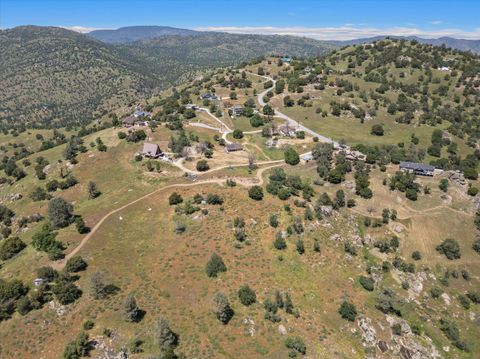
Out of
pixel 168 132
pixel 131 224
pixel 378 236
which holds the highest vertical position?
pixel 168 132

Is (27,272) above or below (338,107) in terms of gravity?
below

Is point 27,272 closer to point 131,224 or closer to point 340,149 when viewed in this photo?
point 131,224

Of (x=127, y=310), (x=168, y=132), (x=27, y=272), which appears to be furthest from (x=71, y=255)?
(x=168, y=132)

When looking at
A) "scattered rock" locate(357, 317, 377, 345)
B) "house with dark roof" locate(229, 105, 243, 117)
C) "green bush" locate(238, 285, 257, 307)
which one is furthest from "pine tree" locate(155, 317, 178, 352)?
"house with dark roof" locate(229, 105, 243, 117)

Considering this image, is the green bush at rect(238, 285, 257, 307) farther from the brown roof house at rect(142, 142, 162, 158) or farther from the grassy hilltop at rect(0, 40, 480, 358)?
the brown roof house at rect(142, 142, 162, 158)

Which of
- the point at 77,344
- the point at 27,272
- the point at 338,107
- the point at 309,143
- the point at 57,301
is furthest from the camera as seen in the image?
the point at 338,107

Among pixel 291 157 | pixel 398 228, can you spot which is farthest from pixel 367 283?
pixel 291 157
